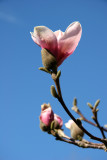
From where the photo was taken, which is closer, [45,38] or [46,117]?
[45,38]

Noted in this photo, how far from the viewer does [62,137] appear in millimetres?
1326

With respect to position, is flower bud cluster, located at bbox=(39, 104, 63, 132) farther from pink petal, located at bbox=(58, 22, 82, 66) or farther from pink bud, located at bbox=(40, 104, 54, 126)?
pink petal, located at bbox=(58, 22, 82, 66)

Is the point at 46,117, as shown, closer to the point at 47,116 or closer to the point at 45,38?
the point at 47,116

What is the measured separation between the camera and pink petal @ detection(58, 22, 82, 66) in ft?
3.49

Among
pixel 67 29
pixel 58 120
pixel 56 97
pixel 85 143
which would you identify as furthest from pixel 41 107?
pixel 67 29

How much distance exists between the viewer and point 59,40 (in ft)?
3.52

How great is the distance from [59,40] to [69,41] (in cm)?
5

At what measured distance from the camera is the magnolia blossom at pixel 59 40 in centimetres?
104

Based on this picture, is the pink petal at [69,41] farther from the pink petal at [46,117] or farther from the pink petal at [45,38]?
the pink petal at [46,117]

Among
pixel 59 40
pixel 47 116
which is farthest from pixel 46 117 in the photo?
pixel 59 40

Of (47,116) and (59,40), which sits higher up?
(59,40)

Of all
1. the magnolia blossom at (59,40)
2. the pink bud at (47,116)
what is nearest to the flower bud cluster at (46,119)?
the pink bud at (47,116)

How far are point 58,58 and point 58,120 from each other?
65 cm

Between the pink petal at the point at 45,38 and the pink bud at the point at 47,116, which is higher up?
the pink petal at the point at 45,38
